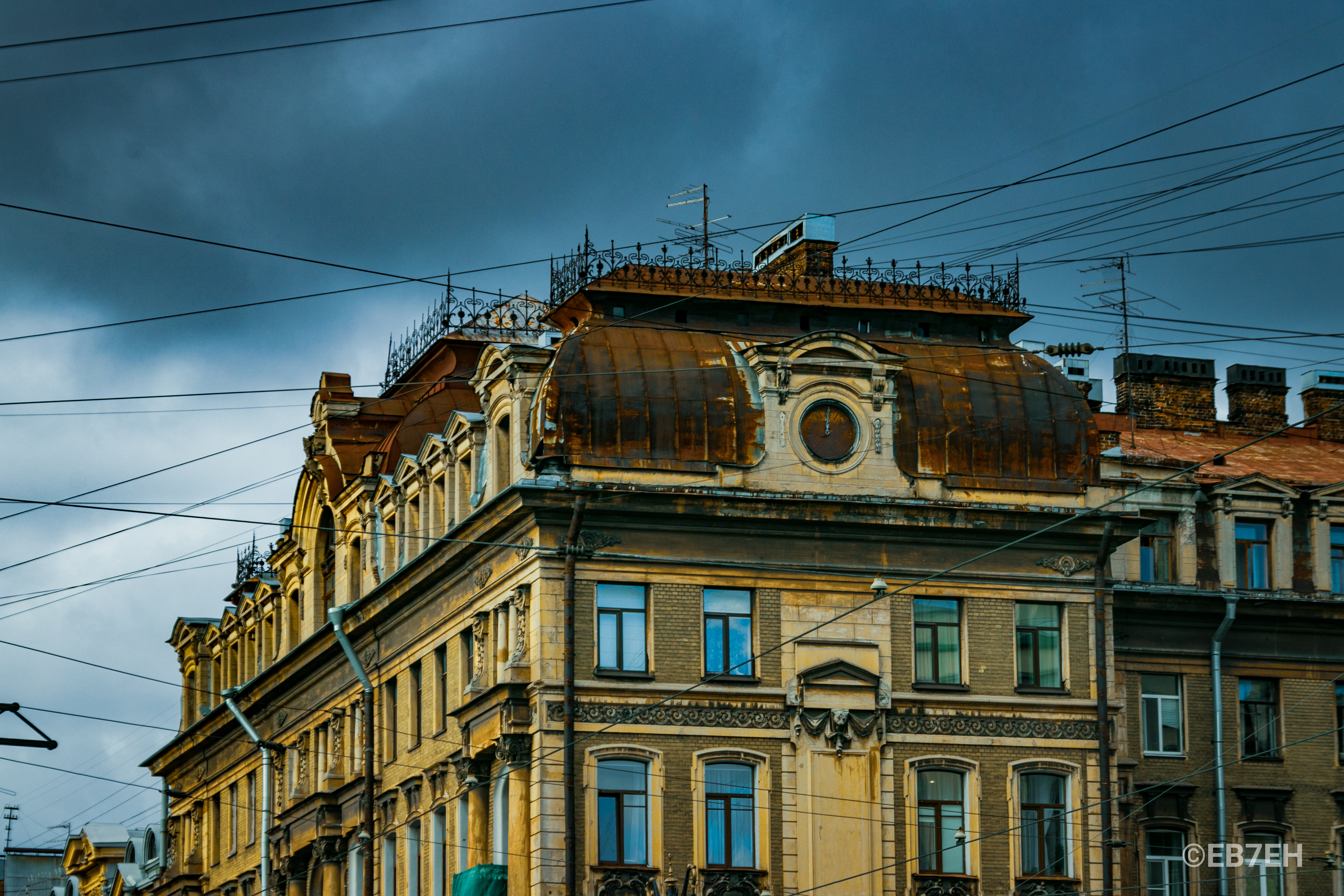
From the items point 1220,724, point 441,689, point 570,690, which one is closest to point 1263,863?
point 1220,724

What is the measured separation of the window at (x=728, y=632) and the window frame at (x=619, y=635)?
1.10m

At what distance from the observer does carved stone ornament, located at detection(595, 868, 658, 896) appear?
154ft

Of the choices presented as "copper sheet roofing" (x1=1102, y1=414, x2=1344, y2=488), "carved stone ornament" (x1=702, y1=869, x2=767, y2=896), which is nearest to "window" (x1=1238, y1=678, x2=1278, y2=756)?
"copper sheet roofing" (x1=1102, y1=414, x2=1344, y2=488)

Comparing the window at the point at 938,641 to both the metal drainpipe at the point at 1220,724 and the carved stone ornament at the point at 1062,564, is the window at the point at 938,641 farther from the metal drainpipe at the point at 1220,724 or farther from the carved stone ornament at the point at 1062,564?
the metal drainpipe at the point at 1220,724

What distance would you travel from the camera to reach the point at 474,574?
51.4 m

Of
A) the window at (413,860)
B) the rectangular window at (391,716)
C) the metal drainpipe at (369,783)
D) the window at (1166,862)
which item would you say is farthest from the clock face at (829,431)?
the metal drainpipe at (369,783)

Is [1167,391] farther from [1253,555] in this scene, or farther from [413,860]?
[413,860]

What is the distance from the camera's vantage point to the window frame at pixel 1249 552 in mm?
55625

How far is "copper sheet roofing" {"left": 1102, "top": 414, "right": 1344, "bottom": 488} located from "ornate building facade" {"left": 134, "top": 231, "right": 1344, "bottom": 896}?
503cm

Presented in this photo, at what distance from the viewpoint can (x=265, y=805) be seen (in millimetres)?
65625

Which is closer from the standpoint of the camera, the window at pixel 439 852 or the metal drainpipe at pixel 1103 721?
the metal drainpipe at pixel 1103 721

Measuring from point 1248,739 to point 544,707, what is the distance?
16406mm

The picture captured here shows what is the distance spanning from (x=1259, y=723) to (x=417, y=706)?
58.8 feet

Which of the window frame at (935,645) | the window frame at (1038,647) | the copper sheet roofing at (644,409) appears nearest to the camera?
the copper sheet roofing at (644,409)
